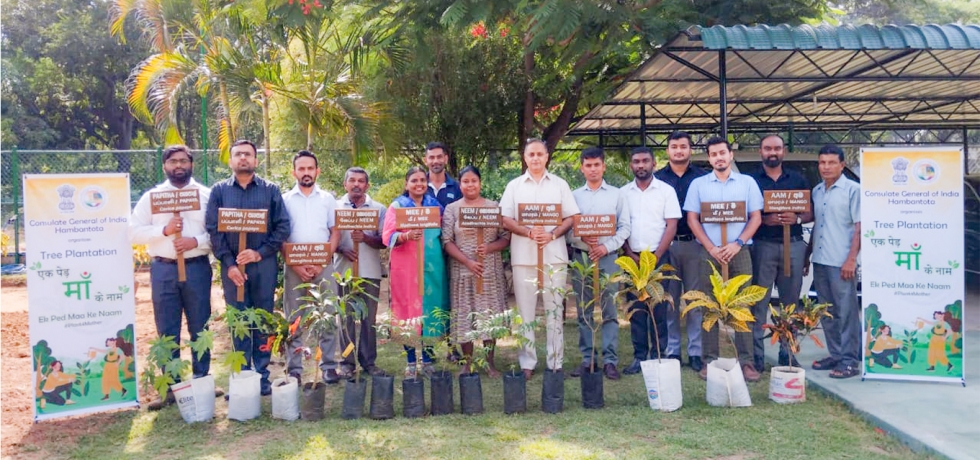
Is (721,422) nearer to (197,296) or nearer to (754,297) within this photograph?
(754,297)

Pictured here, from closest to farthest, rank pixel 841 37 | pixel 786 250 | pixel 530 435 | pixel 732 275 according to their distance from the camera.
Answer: pixel 530 435 < pixel 786 250 < pixel 732 275 < pixel 841 37

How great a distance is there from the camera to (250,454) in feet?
14.1

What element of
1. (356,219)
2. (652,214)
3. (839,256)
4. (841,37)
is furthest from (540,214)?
(841,37)

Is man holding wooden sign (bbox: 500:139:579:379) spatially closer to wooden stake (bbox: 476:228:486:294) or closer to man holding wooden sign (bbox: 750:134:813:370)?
wooden stake (bbox: 476:228:486:294)

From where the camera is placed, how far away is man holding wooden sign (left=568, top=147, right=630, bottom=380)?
5586 mm

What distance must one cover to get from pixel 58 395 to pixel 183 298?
98cm

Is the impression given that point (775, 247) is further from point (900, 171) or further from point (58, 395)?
point (58, 395)

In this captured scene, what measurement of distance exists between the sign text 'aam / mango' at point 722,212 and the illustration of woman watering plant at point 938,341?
1581 millimetres

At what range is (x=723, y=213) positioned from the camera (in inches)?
215

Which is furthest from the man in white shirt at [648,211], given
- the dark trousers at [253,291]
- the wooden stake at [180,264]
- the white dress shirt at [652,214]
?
the wooden stake at [180,264]

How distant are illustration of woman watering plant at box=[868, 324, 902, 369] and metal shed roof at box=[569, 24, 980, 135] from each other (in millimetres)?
2497

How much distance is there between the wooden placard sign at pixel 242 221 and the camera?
500cm

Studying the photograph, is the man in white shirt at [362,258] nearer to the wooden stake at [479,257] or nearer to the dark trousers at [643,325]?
the wooden stake at [479,257]

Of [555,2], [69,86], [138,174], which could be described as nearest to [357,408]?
[555,2]
